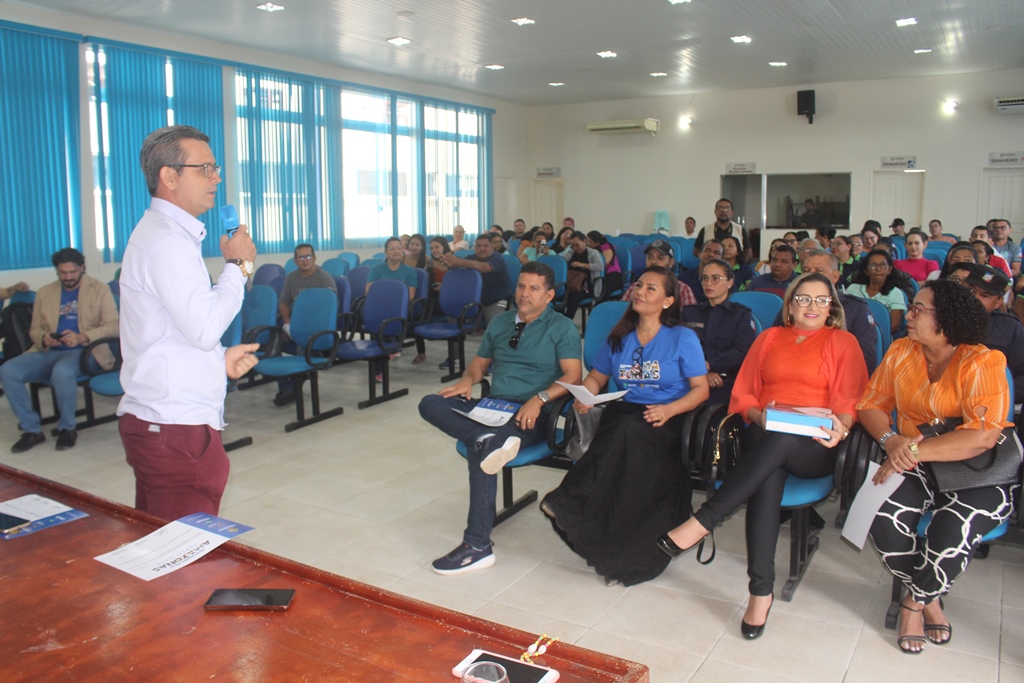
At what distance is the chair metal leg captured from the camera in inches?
143

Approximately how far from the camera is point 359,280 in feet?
25.4

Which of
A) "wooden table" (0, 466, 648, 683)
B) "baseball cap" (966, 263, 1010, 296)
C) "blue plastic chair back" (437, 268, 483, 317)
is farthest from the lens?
"blue plastic chair back" (437, 268, 483, 317)

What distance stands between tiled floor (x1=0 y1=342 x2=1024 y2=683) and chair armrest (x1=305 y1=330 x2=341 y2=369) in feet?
2.24

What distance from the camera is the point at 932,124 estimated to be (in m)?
12.7

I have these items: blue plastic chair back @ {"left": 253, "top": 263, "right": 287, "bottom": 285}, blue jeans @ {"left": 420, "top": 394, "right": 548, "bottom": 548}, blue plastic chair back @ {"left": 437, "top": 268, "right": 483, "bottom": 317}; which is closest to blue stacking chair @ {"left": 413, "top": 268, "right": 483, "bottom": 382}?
blue plastic chair back @ {"left": 437, "top": 268, "right": 483, "bottom": 317}

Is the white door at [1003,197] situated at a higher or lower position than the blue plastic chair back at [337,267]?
higher

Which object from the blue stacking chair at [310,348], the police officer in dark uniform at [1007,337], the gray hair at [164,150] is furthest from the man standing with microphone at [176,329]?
the blue stacking chair at [310,348]

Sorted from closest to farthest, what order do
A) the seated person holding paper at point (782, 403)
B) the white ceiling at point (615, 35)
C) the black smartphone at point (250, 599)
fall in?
the black smartphone at point (250, 599), the seated person holding paper at point (782, 403), the white ceiling at point (615, 35)

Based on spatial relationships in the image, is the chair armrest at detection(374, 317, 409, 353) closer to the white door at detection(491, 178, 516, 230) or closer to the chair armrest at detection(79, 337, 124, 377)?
the chair armrest at detection(79, 337, 124, 377)

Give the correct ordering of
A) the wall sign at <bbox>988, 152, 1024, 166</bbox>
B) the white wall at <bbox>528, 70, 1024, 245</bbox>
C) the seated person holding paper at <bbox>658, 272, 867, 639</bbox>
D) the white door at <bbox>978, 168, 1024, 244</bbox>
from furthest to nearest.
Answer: the white wall at <bbox>528, 70, 1024, 245</bbox> < the white door at <bbox>978, 168, 1024, 244</bbox> < the wall sign at <bbox>988, 152, 1024, 166</bbox> < the seated person holding paper at <bbox>658, 272, 867, 639</bbox>

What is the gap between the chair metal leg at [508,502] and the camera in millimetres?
3643

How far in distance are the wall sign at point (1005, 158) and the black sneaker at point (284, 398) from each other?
11396mm

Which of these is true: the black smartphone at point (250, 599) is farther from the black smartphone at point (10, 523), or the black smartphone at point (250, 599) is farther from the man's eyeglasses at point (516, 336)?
the man's eyeglasses at point (516, 336)

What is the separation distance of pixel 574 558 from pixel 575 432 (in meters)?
0.51
